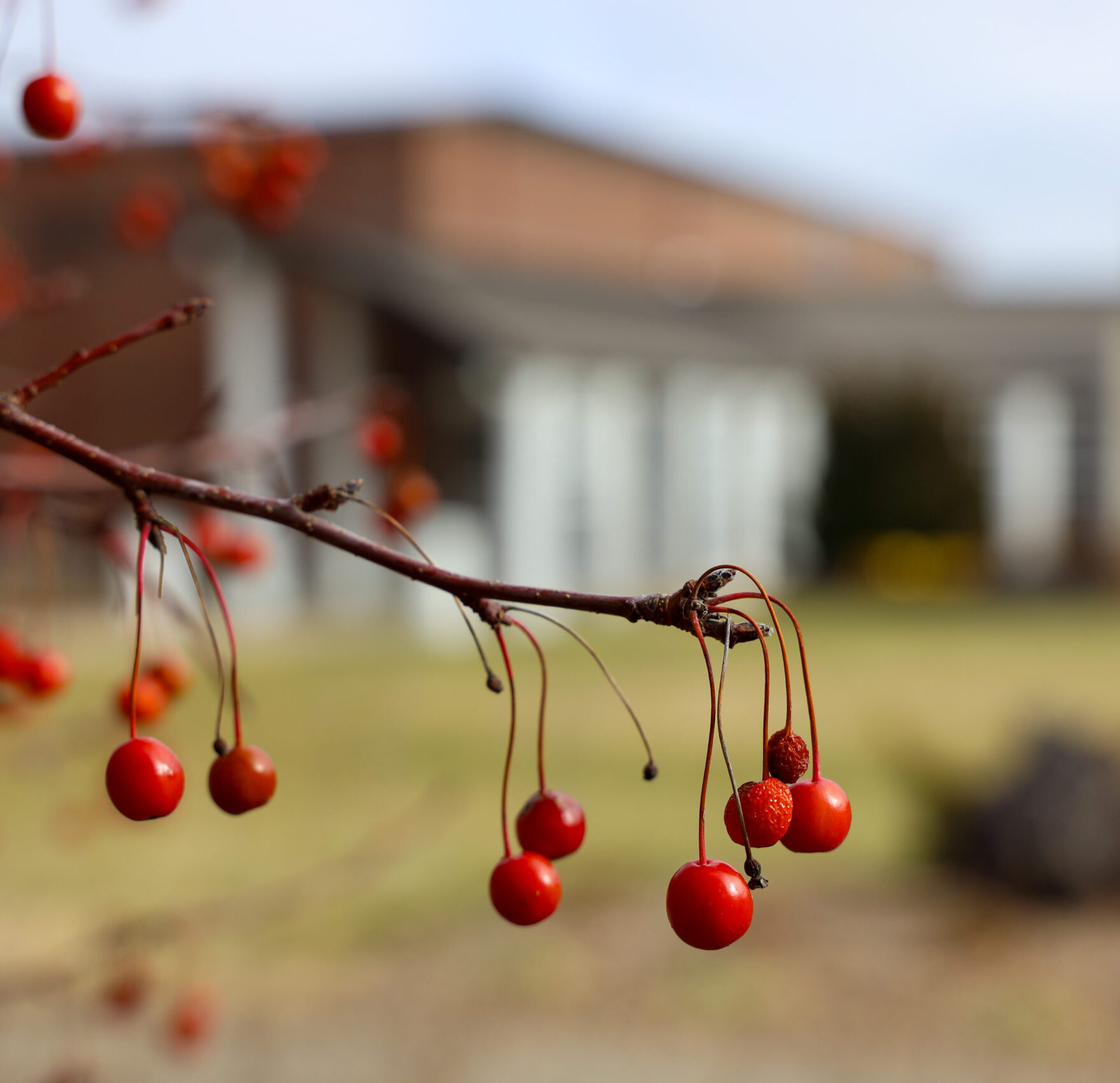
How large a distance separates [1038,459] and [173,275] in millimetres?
13885

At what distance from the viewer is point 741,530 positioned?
20.5 metres

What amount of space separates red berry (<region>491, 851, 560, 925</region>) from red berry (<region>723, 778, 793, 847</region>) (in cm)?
22

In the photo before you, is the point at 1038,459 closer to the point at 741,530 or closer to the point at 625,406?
the point at 741,530

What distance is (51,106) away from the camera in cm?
142

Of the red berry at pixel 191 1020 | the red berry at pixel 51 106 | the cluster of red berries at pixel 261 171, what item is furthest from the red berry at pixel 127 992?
the red berry at pixel 51 106

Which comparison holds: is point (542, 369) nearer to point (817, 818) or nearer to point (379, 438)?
point (379, 438)

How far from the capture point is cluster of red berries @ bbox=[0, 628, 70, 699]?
6.03ft

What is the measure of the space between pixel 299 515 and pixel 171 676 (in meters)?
1.05

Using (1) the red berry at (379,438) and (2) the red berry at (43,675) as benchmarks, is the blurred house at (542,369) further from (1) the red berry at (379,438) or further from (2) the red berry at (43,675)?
(2) the red berry at (43,675)

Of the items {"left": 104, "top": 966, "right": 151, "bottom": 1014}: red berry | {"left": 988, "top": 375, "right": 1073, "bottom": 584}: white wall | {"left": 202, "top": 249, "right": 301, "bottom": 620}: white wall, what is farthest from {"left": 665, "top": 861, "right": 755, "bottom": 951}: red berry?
{"left": 988, "top": 375, "right": 1073, "bottom": 584}: white wall

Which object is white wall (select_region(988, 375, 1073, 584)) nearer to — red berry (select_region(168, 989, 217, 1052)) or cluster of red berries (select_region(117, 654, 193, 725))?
red berry (select_region(168, 989, 217, 1052))

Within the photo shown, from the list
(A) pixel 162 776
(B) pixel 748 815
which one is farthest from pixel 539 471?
(B) pixel 748 815

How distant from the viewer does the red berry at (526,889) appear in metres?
1.16

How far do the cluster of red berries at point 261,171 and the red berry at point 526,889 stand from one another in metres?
1.93
